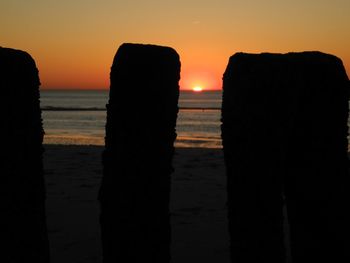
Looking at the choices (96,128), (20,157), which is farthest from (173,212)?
(96,128)

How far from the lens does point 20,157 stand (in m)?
2.74

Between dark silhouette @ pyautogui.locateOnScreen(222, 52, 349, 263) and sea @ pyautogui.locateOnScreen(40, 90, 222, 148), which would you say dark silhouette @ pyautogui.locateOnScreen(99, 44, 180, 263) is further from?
sea @ pyautogui.locateOnScreen(40, 90, 222, 148)

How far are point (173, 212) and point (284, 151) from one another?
4.30m

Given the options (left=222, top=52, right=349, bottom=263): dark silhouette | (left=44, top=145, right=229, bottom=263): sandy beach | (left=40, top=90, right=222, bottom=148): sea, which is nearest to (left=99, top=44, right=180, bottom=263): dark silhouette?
(left=222, top=52, right=349, bottom=263): dark silhouette

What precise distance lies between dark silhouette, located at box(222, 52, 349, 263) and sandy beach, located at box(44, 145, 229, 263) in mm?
2126

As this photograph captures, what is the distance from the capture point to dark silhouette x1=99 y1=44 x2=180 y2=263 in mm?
3076

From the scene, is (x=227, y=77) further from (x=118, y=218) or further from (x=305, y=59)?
(x=118, y=218)

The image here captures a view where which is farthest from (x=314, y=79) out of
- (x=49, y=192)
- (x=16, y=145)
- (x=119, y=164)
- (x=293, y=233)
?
(x=49, y=192)

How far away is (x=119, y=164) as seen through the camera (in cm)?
311

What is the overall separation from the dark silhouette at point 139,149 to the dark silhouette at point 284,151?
0.39m

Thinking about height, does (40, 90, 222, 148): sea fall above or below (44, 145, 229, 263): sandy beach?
below

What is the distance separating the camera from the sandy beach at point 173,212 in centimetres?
550

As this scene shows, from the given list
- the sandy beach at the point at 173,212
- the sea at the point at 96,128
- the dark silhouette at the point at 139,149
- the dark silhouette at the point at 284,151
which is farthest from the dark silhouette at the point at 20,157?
the sea at the point at 96,128

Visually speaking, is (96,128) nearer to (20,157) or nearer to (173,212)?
(173,212)
